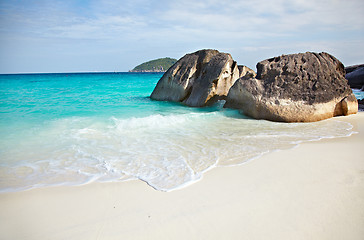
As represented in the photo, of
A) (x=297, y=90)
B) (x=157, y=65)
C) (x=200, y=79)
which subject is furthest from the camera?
(x=157, y=65)

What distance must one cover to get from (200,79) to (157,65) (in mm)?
119912

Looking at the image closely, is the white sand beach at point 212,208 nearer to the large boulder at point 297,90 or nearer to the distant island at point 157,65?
the large boulder at point 297,90

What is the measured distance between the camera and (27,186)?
321cm

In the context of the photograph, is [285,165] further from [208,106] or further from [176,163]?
[208,106]

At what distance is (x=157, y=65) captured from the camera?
415ft

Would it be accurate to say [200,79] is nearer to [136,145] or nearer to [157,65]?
[136,145]

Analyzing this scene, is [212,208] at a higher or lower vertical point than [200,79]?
lower

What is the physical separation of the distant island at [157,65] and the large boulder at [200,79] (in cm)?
10443

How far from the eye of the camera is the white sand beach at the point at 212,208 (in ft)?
7.28

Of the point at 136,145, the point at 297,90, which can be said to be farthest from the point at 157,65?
the point at 136,145

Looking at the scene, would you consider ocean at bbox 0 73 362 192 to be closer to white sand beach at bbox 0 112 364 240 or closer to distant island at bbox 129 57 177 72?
white sand beach at bbox 0 112 364 240

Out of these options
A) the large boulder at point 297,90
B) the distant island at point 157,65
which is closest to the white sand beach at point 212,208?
the large boulder at point 297,90

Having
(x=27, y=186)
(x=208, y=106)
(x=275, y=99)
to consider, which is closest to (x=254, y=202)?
(x=27, y=186)

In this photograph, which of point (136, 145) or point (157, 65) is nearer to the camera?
point (136, 145)
